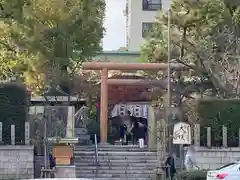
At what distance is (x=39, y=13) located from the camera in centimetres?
2756

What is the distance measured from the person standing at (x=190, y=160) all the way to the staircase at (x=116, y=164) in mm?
1757

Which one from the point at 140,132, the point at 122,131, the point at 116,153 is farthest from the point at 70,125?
the point at 122,131

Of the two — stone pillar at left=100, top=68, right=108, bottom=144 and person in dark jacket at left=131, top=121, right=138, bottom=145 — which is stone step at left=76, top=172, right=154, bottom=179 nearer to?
stone pillar at left=100, top=68, right=108, bottom=144

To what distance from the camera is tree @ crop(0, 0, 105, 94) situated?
27109 millimetres

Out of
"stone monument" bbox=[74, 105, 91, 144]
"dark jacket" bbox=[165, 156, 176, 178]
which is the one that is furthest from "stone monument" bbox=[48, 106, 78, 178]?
"stone monument" bbox=[74, 105, 91, 144]

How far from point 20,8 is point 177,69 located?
8.33 m

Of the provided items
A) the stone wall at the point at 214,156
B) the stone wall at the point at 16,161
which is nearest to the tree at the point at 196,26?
the stone wall at the point at 214,156

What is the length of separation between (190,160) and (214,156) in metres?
1.06

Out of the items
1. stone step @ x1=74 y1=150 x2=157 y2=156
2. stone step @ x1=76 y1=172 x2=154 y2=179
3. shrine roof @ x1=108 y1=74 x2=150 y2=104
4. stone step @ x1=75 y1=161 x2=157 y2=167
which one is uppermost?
shrine roof @ x1=108 y1=74 x2=150 y2=104

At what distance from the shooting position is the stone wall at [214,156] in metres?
23.6

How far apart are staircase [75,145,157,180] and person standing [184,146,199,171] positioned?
5.76ft

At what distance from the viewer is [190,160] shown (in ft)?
76.1

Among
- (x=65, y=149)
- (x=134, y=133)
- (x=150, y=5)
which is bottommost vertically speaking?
(x=65, y=149)

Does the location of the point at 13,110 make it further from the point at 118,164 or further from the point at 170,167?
the point at 170,167
